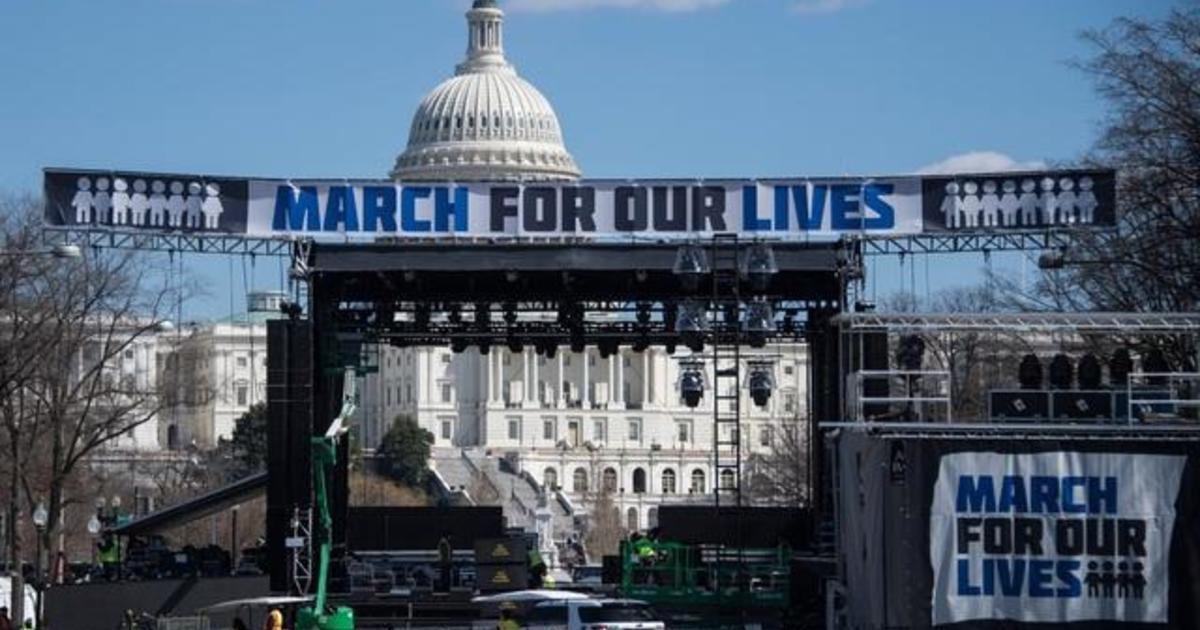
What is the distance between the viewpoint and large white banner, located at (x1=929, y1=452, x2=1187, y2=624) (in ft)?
125

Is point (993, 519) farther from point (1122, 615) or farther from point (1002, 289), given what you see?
point (1002, 289)

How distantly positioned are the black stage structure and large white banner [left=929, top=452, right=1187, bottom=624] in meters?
14.3

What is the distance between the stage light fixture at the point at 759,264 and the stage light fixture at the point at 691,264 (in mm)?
685

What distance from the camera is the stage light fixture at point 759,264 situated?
51969mm

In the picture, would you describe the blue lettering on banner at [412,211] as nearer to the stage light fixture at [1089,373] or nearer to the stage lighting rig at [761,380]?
the stage lighting rig at [761,380]

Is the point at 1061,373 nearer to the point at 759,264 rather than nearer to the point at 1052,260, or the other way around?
the point at 1052,260

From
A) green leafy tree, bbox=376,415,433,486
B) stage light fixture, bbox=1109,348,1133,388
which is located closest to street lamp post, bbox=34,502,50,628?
stage light fixture, bbox=1109,348,1133,388

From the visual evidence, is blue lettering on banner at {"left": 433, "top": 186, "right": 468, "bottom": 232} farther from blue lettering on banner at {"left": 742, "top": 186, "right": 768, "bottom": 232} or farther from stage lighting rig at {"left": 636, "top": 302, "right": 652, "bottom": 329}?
stage lighting rig at {"left": 636, "top": 302, "right": 652, "bottom": 329}

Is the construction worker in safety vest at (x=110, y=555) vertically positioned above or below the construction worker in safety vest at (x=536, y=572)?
above

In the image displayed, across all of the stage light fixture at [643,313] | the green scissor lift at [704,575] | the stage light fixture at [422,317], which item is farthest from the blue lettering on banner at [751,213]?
the stage light fixture at [422,317]

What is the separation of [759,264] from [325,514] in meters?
8.27

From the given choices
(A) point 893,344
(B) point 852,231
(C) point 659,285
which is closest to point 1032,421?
(B) point 852,231

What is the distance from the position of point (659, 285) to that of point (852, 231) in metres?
4.58

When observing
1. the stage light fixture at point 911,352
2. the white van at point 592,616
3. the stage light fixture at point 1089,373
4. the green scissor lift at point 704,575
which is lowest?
the white van at point 592,616
